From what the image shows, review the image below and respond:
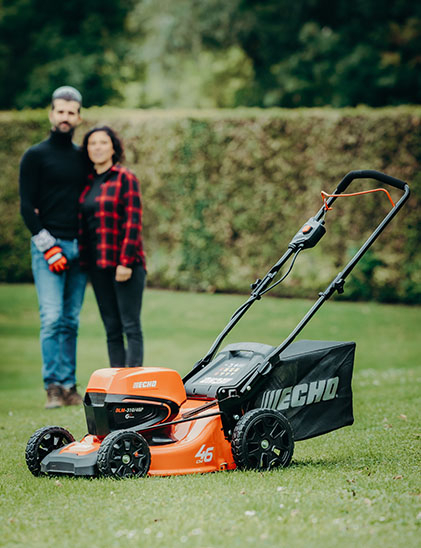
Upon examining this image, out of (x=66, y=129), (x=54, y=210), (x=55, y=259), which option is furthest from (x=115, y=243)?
(x=66, y=129)

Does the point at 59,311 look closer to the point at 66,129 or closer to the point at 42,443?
the point at 66,129

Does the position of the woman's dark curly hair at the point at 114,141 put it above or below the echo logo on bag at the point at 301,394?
above

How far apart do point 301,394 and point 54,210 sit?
2.81m

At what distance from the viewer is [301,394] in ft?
14.6

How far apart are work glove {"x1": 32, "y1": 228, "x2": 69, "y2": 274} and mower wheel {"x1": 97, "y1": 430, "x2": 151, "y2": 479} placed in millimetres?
2571

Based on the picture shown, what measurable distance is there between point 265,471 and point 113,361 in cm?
251

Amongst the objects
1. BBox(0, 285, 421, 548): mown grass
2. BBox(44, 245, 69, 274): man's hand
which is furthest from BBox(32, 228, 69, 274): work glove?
BBox(0, 285, 421, 548): mown grass

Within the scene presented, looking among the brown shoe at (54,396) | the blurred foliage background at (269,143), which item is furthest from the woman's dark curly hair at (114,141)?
the blurred foliage background at (269,143)

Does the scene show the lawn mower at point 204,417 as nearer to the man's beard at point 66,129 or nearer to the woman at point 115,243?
the woman at point 115,243

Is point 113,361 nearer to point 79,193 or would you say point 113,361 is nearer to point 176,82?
point 79,193

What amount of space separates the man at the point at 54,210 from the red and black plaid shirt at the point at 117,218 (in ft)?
1.07

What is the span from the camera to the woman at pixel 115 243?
6176mm

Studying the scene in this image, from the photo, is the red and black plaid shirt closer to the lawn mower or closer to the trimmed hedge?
the lawn mower

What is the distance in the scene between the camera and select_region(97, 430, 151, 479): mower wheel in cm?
391
